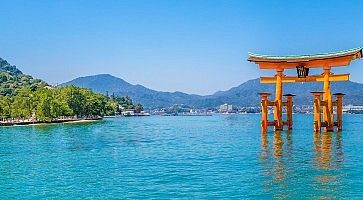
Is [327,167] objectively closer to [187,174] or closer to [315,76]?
[187,174]

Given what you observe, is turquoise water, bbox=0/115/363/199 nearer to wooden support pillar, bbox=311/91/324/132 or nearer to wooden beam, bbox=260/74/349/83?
wooden support pillar, bbox=311/91/324/132

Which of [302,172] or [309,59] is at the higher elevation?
[309,59]

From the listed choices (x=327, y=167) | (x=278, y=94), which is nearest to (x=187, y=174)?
(x=327, y=167)

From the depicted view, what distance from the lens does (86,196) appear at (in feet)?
55.2

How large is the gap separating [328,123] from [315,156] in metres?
22.3

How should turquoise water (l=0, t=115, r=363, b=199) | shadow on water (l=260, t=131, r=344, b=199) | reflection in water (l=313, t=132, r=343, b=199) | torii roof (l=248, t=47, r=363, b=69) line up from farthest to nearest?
torii roof (l=248, t=47, r=363, b=69), reflection in water (l=313, t=132, r=343, b=199), turquoise water (l=0, t=115, r=363, b=199), shadow on water (l=260, t=131, r=344, b=199)

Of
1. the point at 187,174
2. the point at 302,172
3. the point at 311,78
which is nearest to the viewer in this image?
the point at 187,174

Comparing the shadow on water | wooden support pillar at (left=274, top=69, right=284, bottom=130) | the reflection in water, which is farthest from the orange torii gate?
the shadow on water

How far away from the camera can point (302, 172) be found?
70.3ft

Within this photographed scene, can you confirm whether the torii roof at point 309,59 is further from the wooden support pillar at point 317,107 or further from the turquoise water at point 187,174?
the turquoise water at point 187,174

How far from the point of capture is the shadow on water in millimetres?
16953

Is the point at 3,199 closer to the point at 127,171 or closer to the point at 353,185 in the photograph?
the point at 127,171

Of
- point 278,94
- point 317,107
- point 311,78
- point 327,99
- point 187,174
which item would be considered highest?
point 311,78

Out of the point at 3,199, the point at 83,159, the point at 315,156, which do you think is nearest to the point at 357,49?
→ the point at 315,156
